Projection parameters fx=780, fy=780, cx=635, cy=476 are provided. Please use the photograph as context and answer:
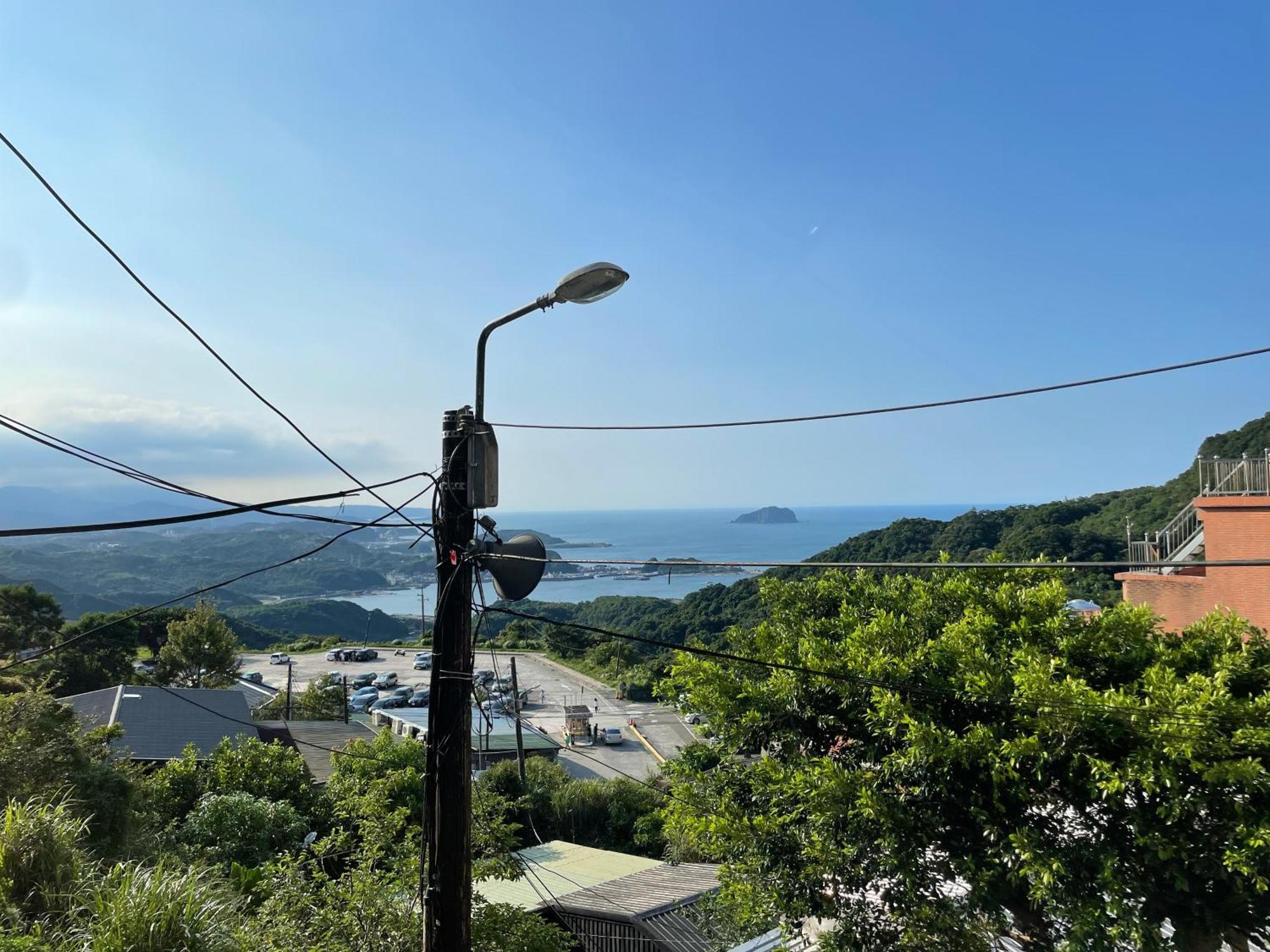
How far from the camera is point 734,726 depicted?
8953 mm

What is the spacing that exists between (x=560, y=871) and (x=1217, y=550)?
1339 cm

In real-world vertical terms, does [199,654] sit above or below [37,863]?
below

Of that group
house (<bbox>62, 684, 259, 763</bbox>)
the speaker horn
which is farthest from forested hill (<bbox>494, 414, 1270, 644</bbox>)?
house (<bbox>62, 684, 259, 763</bbox>)

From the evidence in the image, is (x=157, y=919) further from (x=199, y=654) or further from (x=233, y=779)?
(x=199, y=654)

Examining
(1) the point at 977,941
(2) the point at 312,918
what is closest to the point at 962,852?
(1) the point at 977,941

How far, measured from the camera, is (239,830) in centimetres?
1542

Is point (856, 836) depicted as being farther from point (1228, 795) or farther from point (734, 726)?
point (1228, 795)

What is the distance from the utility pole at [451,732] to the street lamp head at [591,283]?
3.60 ft

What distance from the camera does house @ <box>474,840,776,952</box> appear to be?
12750mm

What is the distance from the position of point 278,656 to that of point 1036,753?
2796 inches

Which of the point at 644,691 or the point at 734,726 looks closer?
the point at 734,726

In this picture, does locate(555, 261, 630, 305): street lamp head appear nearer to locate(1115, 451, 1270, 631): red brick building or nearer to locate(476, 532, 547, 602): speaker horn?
locate(476, 532, 547, 602): speaker horn

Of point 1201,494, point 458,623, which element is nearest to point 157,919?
point 458,623

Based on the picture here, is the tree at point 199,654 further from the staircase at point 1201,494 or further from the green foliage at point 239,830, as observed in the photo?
the staircase at point 1201,494
